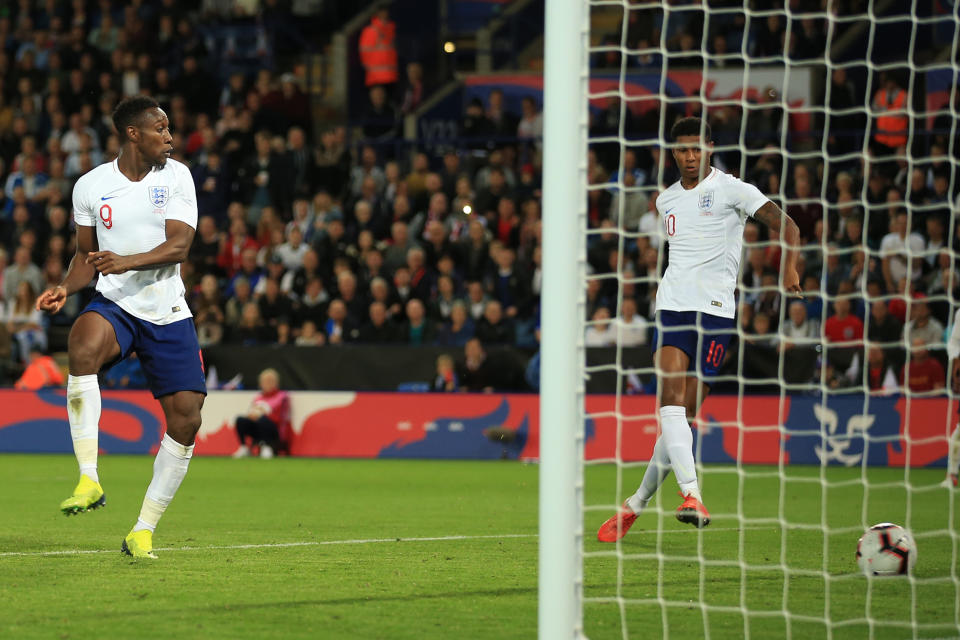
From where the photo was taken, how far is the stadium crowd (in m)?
14.3

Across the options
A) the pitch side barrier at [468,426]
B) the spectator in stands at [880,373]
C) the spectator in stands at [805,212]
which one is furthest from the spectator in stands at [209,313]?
the spectator in stands at [880,373]

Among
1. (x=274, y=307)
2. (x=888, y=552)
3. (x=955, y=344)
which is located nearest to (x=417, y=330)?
(x=274, y=307)

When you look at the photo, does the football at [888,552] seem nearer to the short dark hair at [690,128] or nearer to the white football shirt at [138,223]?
the short dark hair at [690,128]

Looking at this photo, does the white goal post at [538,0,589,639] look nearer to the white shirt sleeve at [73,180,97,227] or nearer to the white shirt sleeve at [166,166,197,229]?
the white shirt sleeve at [166,166,197,229]

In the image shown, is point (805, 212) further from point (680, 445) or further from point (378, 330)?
point (680, 445)

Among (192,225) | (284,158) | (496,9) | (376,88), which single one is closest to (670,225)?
(192,225)

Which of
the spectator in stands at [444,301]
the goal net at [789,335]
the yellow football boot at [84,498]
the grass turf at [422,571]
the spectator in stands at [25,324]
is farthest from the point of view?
the spectator in stands at [25,324]

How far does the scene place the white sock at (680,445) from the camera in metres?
7.07

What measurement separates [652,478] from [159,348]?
8.74 ft

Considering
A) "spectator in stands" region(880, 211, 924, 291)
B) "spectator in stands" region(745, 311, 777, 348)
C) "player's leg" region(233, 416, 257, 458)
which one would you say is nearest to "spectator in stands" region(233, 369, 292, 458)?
"player's leg" region(233, 416, 257, 458)

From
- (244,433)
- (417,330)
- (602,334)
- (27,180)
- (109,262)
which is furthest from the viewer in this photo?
(27,180)

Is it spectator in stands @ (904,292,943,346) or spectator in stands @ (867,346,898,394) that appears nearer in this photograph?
spectator in stands @ (904,292,943,346)

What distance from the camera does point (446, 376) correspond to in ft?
49.9

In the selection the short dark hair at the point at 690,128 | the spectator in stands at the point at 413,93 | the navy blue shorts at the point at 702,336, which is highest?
the spectator in stands at the point at 413,93
